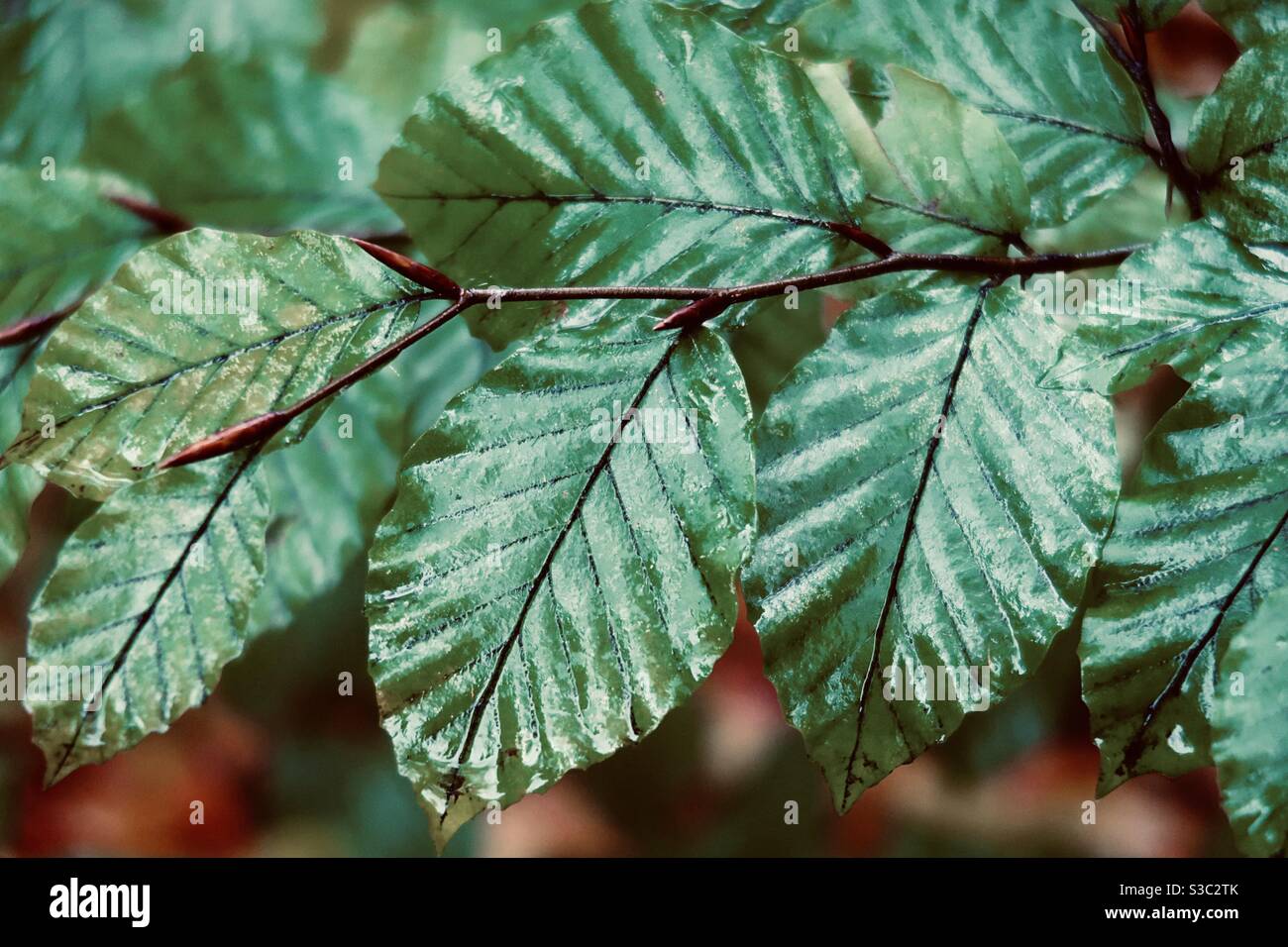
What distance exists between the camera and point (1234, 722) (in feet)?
0.86

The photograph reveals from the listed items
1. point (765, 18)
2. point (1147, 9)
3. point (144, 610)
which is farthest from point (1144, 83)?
point (144, 610)

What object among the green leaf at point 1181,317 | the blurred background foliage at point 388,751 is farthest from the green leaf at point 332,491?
the green leaf at point 1181,317

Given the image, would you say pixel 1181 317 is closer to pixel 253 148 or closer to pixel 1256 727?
pixel 1256 727

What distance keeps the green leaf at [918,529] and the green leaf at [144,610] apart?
0.16 meters

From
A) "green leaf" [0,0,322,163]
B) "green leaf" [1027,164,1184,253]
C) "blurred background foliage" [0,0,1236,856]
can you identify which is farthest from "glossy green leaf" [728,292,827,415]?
"green leaf" [0,0,322,163]

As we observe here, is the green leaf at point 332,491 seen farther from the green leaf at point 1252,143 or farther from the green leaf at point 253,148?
the green leaf at point 1252,143

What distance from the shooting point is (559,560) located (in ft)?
0.86

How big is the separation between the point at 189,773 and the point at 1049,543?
37 centimetres

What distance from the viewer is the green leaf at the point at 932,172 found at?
28cm

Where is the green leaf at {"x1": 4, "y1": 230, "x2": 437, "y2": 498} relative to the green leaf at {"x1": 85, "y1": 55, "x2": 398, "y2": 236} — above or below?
below

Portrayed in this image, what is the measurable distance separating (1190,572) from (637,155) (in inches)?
8.1

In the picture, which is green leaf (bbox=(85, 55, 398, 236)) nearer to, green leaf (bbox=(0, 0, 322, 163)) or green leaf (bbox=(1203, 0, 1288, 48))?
Result: green leaf (bbox=(0, 0, 322, 163))

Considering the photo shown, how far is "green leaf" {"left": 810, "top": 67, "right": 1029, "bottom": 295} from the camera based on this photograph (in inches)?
11.0

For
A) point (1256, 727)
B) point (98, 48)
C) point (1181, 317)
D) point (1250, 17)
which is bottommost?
point (1256, 727)
